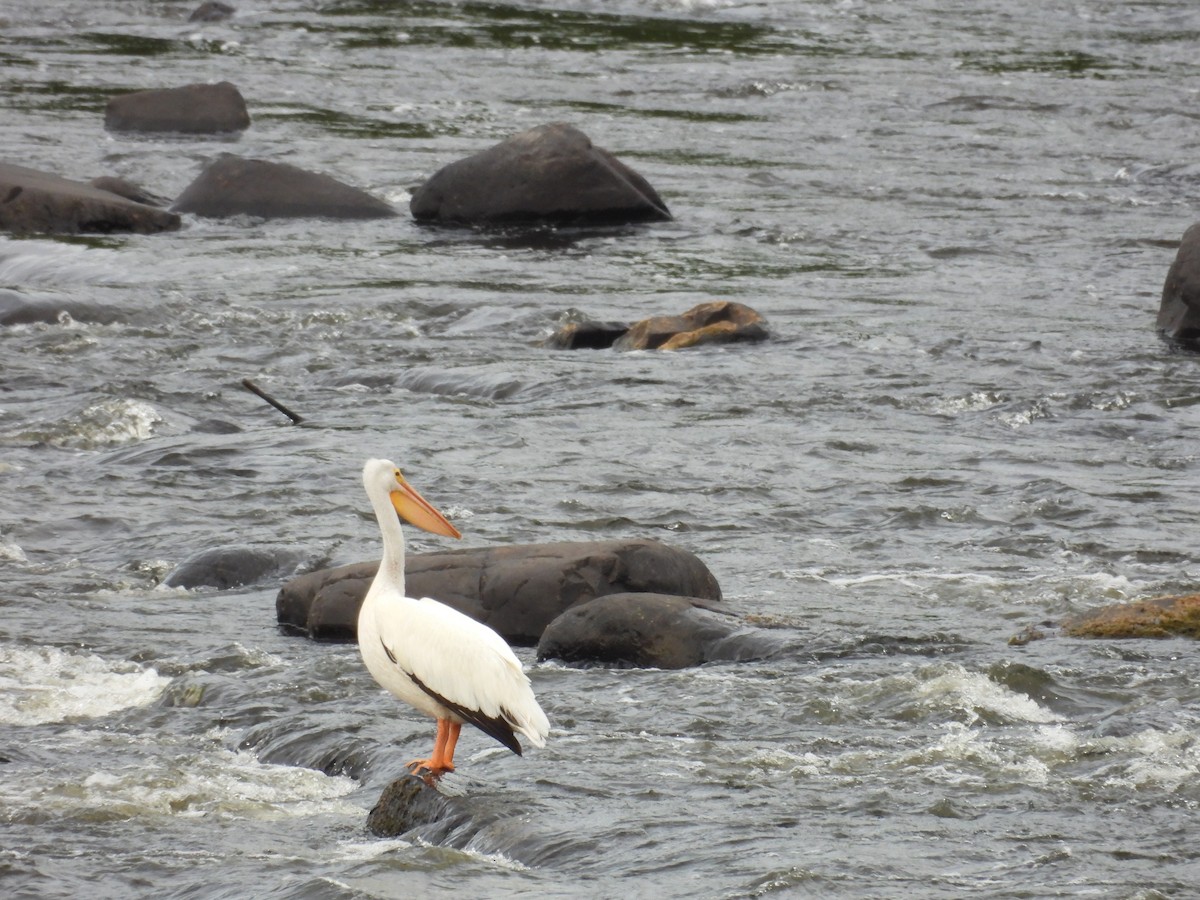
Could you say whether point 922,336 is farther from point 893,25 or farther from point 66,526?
point 893,25

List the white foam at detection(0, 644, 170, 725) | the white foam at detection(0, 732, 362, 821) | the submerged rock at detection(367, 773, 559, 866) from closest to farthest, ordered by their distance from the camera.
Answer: the submerged rock at detection(367, 773, 559, 866)
the white foam at detection(0, 732, 362, 821)
the white foam at detection(0, 644, 170, 725)

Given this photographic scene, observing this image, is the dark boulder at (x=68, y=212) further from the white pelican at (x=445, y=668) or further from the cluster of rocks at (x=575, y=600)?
the white pelican at (x=445, y=668)

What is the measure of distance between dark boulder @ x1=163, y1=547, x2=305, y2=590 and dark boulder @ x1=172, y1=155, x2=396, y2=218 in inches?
327

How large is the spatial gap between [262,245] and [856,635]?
9.18 metres

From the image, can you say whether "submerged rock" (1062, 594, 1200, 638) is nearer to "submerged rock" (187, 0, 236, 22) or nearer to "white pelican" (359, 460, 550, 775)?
"white pelican" (359, 460, 550, 775)

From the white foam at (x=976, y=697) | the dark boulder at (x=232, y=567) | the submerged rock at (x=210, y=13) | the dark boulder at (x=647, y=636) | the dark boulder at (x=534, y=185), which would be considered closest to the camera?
the white foam at (x=976, y=697)

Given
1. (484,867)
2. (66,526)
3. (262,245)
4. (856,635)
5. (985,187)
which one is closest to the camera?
(484,867)

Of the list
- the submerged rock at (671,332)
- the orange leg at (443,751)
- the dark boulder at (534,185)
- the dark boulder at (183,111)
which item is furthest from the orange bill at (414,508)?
the dark boulder at (183,111)

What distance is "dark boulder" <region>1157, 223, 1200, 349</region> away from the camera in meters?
12.5

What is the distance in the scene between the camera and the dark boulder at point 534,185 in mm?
16391

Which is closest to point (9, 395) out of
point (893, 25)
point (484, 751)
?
point (484, 751)

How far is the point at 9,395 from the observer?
1152 cm

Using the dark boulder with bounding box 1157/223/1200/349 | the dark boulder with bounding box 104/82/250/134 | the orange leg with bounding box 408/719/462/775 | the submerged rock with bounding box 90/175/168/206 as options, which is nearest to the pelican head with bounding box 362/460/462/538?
the orange leg with bounding box 408/719/462/775

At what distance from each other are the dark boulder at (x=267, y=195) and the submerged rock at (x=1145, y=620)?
409 inches
